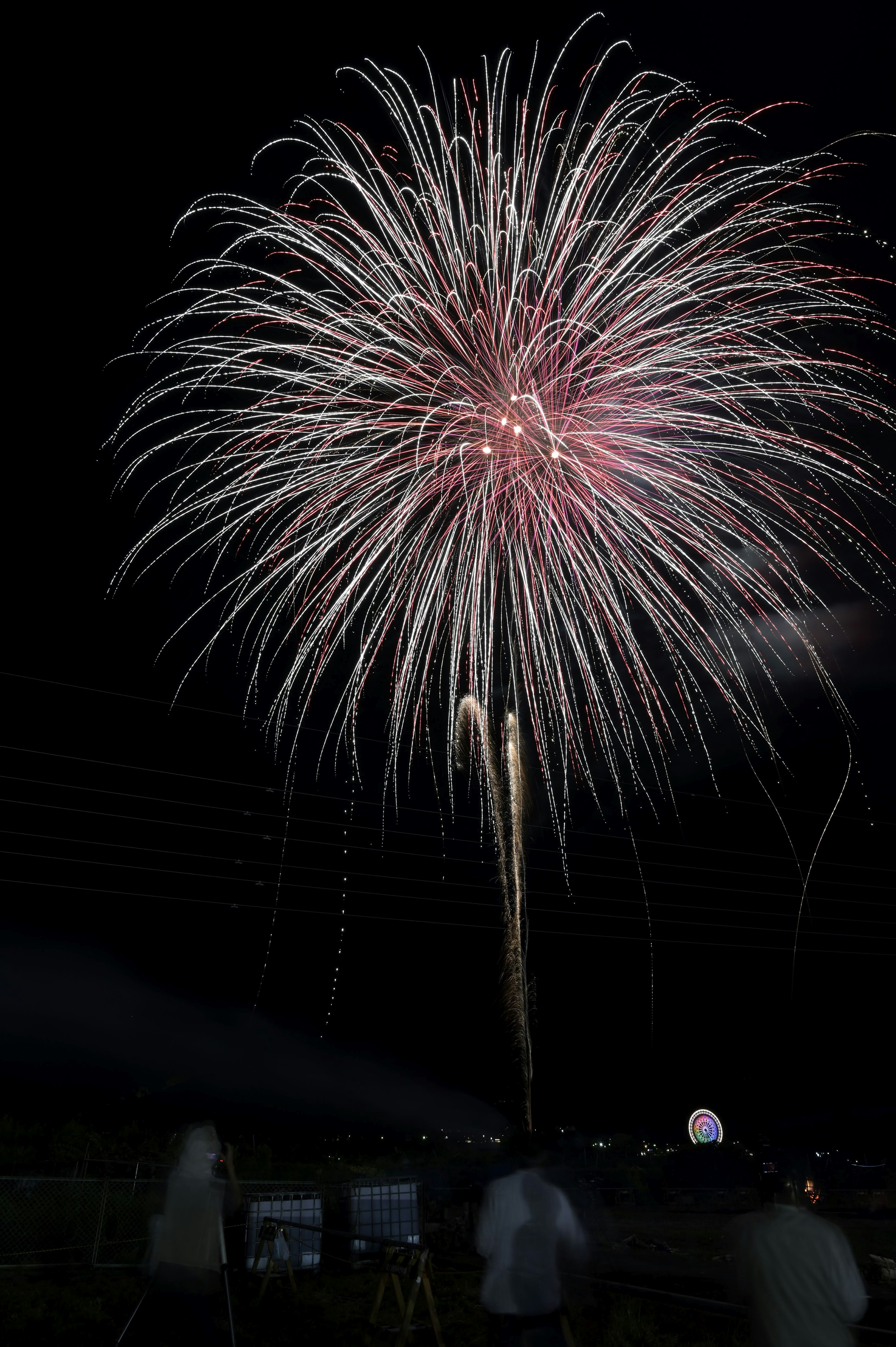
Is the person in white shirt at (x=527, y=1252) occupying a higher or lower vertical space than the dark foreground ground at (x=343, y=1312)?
higher

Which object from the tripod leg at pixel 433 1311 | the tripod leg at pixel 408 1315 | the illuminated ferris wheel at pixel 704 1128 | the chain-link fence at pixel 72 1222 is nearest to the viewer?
the tripod leg at pixel 408 1315

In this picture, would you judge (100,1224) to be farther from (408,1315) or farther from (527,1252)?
(527,1252)

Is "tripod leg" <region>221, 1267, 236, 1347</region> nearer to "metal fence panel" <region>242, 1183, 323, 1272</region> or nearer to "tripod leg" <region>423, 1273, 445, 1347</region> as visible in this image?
"tripod leg" <region>423, 1273, 445, 1347</region>

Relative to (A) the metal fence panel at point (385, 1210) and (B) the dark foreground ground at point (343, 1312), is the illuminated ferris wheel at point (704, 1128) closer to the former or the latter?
(B) the dark foreground ground at point (343, 1312)

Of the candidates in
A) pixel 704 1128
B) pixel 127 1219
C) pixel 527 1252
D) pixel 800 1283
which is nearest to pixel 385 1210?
pixel 127 1219

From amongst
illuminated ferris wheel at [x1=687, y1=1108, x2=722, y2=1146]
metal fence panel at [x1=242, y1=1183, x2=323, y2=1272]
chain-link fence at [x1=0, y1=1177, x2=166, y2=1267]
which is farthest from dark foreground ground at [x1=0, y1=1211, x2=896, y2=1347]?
illuminated ferris wheel at [x1=687, y1=1108, x2=722, y2=1146]

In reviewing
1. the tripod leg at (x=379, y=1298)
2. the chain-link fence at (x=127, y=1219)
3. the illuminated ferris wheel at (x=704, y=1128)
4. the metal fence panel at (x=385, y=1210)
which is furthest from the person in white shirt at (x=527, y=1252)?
the illuminated ferris wheel at (x=704, y=1128)
